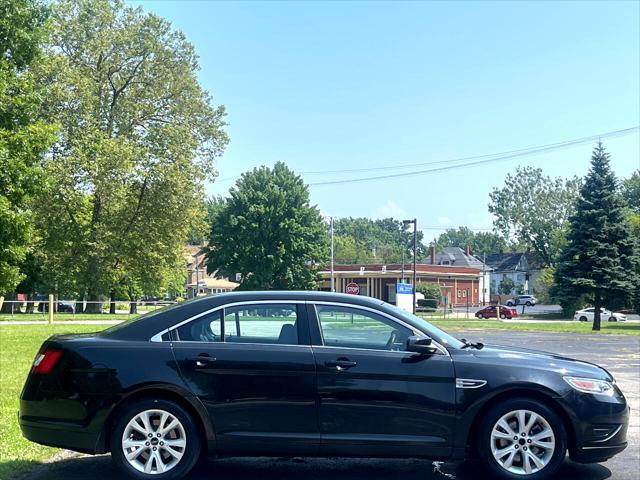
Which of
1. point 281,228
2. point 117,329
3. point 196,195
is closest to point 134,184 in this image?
point 196,195

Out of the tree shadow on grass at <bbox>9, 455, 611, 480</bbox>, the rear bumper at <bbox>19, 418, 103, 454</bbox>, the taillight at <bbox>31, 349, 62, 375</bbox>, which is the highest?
the taillight at <bbox>31, 349, 62, 375</bbox>

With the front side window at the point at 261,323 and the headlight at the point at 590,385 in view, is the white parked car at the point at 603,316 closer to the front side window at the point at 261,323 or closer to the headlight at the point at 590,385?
the headlight at the point at 590,385

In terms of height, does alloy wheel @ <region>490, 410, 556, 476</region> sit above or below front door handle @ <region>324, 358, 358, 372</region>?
below

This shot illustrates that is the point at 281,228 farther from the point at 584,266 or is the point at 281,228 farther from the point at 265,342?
the point at 265,342

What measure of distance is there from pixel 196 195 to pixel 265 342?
133ft

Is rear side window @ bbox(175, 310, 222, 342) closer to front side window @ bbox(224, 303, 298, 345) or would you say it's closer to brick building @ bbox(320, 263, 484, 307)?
front side window @ bbox(224, 303, 298, 345)

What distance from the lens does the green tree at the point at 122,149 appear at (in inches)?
1591

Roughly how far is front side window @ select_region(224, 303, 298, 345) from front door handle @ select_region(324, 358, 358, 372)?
0.41 m

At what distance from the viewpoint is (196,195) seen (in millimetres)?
45250

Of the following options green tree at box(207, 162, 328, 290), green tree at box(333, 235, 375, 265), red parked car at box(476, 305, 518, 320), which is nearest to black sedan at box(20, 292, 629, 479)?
green tree at box(207, 162, 328, 290)

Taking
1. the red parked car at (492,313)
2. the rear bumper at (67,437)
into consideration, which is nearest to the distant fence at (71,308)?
the red parked car at (492,313)

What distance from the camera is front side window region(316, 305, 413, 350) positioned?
18.9ft

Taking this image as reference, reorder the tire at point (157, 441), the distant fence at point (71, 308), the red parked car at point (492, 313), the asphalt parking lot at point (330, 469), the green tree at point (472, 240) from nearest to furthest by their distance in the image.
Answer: the tire at point (157, 441) → the asphalt parking lot at point (330, 469) → the distant fence at point (71, 308) → the red parked car at point (492, 313) → the green tree at point (472, 240)

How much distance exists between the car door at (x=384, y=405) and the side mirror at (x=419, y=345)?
0.31ft
